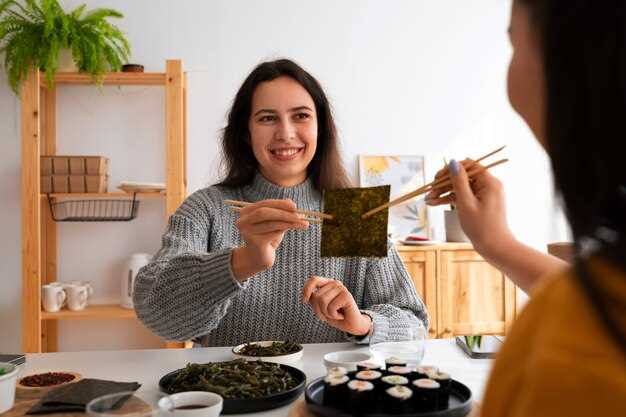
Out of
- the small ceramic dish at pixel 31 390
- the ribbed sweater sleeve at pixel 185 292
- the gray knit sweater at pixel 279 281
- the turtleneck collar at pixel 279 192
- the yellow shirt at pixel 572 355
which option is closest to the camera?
the yellow shirt at pixel 572 355

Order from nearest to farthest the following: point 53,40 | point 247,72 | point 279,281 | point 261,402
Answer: point 261,402
point 279,281
point 53,40
point 247,72

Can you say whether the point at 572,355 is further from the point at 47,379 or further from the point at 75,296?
the point at 75,296

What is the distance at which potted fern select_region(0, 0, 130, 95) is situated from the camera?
3.26 m

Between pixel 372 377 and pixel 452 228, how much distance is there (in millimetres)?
2680

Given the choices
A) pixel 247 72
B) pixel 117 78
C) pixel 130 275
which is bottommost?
pixel 130 275

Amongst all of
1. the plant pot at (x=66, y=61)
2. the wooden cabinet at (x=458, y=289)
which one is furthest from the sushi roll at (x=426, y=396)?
the plant pot at (x=66, y=61)

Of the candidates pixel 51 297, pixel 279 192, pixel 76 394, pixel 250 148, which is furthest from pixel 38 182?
pixel 76 394

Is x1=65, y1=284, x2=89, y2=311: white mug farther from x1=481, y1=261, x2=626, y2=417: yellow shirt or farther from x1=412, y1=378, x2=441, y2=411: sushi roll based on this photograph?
x1=481, y1=261, x2=626, y2=417: yellow shirt

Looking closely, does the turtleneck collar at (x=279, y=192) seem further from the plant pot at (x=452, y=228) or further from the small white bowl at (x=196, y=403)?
the plant pot at (x=452, y=228)

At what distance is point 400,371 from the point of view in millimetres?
1194

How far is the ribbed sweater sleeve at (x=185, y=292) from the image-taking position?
5.14 feet

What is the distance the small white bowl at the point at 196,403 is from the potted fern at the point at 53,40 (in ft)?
8.75

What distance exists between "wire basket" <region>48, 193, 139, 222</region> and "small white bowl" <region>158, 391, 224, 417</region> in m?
2.63

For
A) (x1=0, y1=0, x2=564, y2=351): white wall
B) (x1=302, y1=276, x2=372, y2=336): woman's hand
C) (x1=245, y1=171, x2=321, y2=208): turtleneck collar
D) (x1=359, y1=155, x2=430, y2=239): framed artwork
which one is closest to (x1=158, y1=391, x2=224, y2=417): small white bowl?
(x1=302, y1=276, x2=372, y2=336): woman's hand
